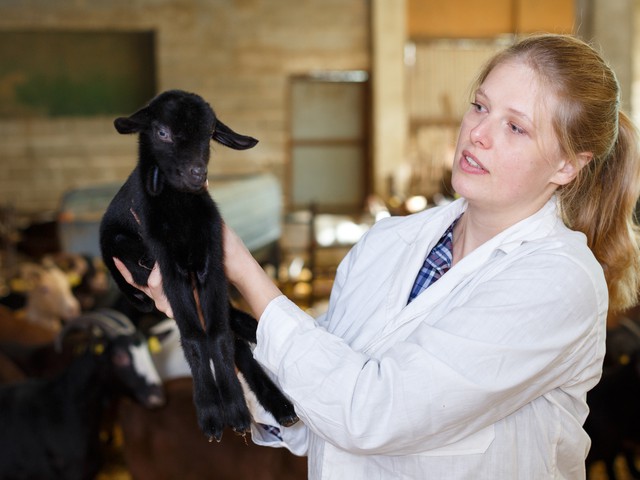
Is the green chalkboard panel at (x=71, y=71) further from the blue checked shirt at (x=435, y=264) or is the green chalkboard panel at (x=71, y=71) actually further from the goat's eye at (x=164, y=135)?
the goat's eye at (x=164, y=135)

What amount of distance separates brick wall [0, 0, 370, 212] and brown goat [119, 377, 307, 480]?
6.65 metres

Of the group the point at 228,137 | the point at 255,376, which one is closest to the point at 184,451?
the point at 255,376

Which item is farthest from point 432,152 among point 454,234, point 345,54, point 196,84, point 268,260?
point 454,234

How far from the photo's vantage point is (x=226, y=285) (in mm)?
1260

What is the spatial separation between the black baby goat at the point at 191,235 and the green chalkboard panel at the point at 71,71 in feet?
29.4

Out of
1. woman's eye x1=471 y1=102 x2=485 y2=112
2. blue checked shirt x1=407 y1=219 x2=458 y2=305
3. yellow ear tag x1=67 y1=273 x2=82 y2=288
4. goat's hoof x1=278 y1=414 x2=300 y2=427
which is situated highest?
woman's eye x1=471 y1=102 x2=485 y2=112

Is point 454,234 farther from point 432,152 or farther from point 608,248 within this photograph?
point 432,152

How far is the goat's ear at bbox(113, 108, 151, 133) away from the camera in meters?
1.18

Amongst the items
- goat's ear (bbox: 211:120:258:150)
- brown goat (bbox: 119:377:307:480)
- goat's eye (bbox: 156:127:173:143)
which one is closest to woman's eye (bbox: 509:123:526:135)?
goat's ear (bbox: 211:120:258:150)

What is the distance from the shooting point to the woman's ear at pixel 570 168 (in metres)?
1.32

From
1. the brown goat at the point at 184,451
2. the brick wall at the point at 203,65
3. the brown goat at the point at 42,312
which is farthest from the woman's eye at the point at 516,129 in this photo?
the brick wall at the point at 203,65

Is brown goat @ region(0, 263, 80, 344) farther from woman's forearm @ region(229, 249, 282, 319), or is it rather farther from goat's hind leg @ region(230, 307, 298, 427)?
woman's forearm @ region(229, 249, 282, 319)

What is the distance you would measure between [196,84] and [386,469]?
8.99 m

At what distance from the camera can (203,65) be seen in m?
9.87
